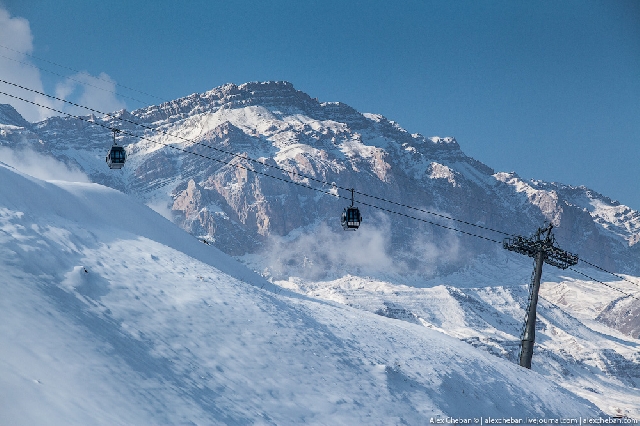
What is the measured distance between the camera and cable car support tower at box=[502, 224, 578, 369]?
30.2 meters

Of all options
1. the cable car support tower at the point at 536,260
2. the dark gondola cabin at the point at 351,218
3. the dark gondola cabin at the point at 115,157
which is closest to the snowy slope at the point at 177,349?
the cable car support tower at the point at 536,260

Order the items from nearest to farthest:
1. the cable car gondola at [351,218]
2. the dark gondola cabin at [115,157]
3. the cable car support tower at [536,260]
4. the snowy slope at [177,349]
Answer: the snowy slope at [177,349]
the cable car support tower at [536,260]
the cable car gondola at [351,218]
the dark gondola cabin at [115,157]

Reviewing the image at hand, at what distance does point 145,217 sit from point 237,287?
28.5ft

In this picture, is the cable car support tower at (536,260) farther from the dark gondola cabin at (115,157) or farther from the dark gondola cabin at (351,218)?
the dark gondola cabin at (115,157)

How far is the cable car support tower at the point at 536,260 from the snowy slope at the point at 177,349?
683cm

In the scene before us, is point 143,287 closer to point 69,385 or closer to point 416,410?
point 69,385

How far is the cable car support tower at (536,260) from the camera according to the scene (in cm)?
3017

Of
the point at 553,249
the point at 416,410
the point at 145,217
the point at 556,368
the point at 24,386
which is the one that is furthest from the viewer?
the point at 556,368

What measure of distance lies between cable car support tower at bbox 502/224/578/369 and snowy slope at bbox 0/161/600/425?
683 cm

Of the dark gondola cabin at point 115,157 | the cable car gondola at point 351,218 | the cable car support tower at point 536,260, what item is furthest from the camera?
the dark gondola cabin at point 115,157

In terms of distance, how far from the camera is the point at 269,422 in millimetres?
12633

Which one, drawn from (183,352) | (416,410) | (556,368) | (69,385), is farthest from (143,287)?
(556,368)

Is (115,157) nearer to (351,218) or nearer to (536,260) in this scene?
(351,218)

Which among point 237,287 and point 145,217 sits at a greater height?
point 145,217
